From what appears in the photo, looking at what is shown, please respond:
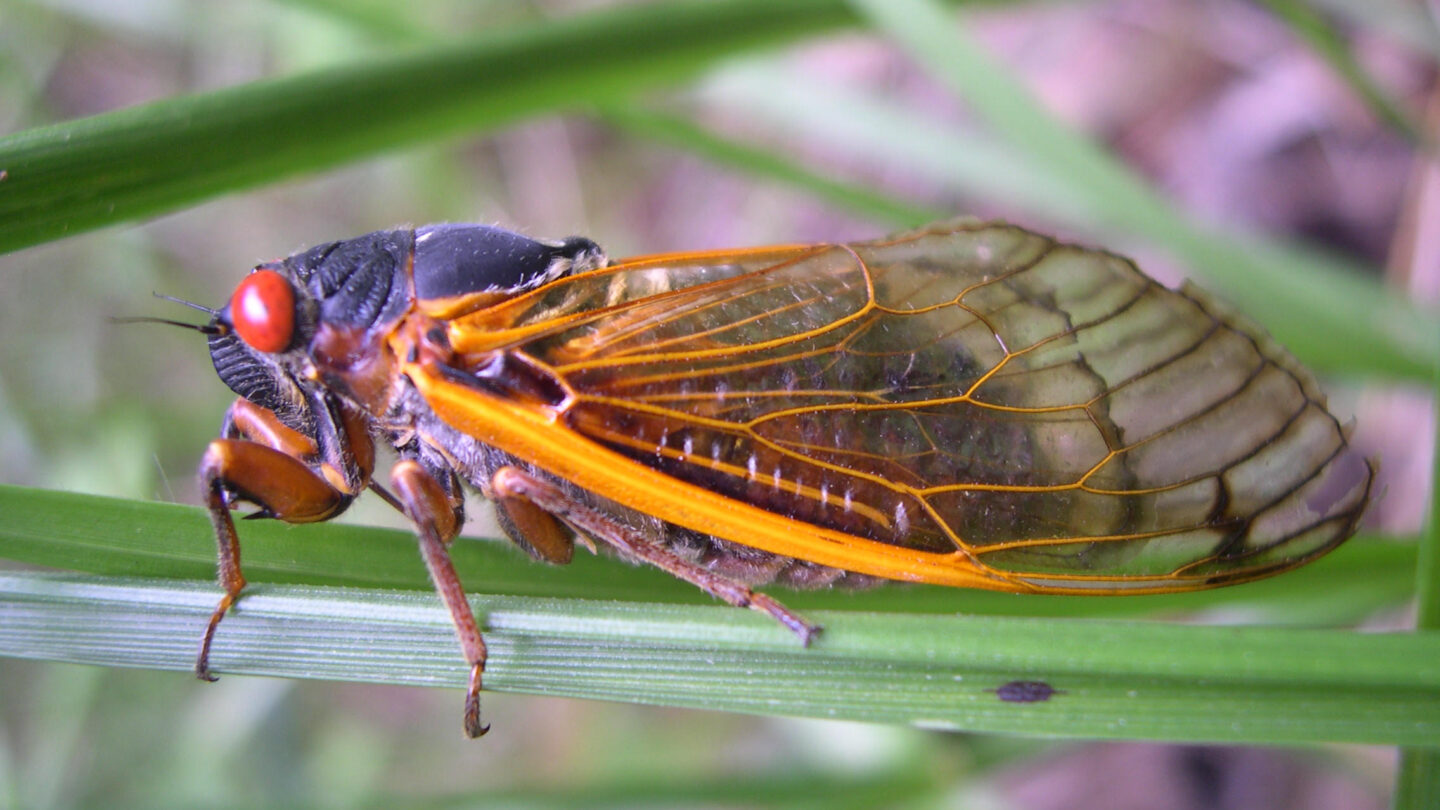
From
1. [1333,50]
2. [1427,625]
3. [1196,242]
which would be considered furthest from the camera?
[1333,50]

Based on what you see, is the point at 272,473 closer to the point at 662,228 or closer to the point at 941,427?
the point at 941,427

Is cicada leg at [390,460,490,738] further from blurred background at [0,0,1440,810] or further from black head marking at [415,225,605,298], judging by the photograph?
black head marking at [415,225,605,298]

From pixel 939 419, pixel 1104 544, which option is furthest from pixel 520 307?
pixel 1104 544

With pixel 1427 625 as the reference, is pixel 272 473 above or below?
below

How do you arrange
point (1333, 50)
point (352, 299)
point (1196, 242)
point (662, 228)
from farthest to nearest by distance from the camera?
1. point (662, 228)
2. point (1333, 50)
3. point (1196, 242)
4. point (352, 299)

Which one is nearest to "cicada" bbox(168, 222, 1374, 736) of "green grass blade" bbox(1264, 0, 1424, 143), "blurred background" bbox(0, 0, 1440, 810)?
"blurred background" bbox(0, 0, 1440, 810)

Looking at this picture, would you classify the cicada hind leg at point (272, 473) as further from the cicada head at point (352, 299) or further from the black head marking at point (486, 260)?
the black head marking at point (486, 260)

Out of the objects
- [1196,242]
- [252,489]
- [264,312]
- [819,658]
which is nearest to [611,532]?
[819,658]
